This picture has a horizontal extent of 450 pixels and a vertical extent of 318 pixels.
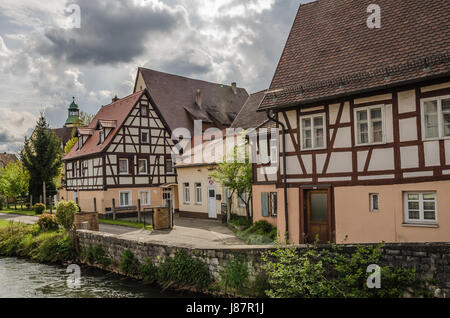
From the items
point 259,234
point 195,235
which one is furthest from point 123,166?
point 259,234

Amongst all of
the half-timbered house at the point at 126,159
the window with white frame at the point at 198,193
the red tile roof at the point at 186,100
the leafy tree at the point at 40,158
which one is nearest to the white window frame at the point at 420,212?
the window with white frame at the point at 198,193

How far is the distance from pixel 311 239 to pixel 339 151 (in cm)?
315

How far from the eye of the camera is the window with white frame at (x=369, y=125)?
485 inches

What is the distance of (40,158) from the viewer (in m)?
37.5

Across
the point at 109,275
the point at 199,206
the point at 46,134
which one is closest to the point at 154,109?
the point at 199,206

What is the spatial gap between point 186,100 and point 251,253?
29.4 m

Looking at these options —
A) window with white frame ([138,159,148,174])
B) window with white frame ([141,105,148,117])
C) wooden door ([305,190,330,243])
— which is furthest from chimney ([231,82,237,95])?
Answer: wooden door ([305,190,330,243])

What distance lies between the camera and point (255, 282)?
35.6 ft

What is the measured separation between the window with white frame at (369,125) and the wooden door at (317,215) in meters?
2.15

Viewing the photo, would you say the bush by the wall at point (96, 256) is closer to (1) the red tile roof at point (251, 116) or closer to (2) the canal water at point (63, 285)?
(2) the canal water at point (63, 285)

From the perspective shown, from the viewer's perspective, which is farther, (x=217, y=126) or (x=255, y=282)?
(x=217, y=126)

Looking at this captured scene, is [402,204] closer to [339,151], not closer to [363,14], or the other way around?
[339,151]
